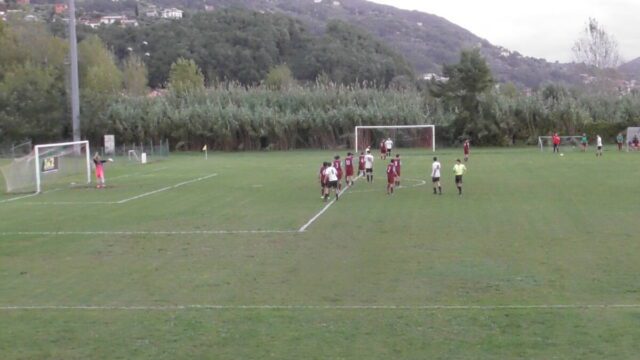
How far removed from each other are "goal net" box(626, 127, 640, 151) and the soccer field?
35.8m

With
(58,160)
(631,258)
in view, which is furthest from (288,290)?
(58,160)

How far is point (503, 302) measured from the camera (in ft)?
46.3

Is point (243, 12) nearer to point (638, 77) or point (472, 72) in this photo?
point (472, 72)

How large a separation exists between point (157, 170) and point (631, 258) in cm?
3983

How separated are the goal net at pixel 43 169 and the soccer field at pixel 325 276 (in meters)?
6.47

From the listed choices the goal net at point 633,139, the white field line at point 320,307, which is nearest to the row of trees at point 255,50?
the goal net at point 633,139

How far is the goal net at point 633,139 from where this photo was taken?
67375 mm

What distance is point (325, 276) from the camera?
1686 cm

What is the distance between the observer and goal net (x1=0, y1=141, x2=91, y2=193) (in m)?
40.1

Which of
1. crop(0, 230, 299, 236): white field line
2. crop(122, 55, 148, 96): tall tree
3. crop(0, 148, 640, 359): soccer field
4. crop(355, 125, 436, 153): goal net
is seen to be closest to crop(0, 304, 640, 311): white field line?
crop(0, 148, 640, 359): soccer field

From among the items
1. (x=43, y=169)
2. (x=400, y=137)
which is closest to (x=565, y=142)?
(x=400, y=137)

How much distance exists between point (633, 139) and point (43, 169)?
47.8m

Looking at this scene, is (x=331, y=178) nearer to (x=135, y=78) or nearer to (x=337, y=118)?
(x=337, y=118)

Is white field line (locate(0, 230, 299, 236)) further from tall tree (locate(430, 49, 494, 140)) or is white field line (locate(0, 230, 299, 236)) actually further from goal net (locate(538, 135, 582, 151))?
tall tree (locate(430, 49, 494, 140))
